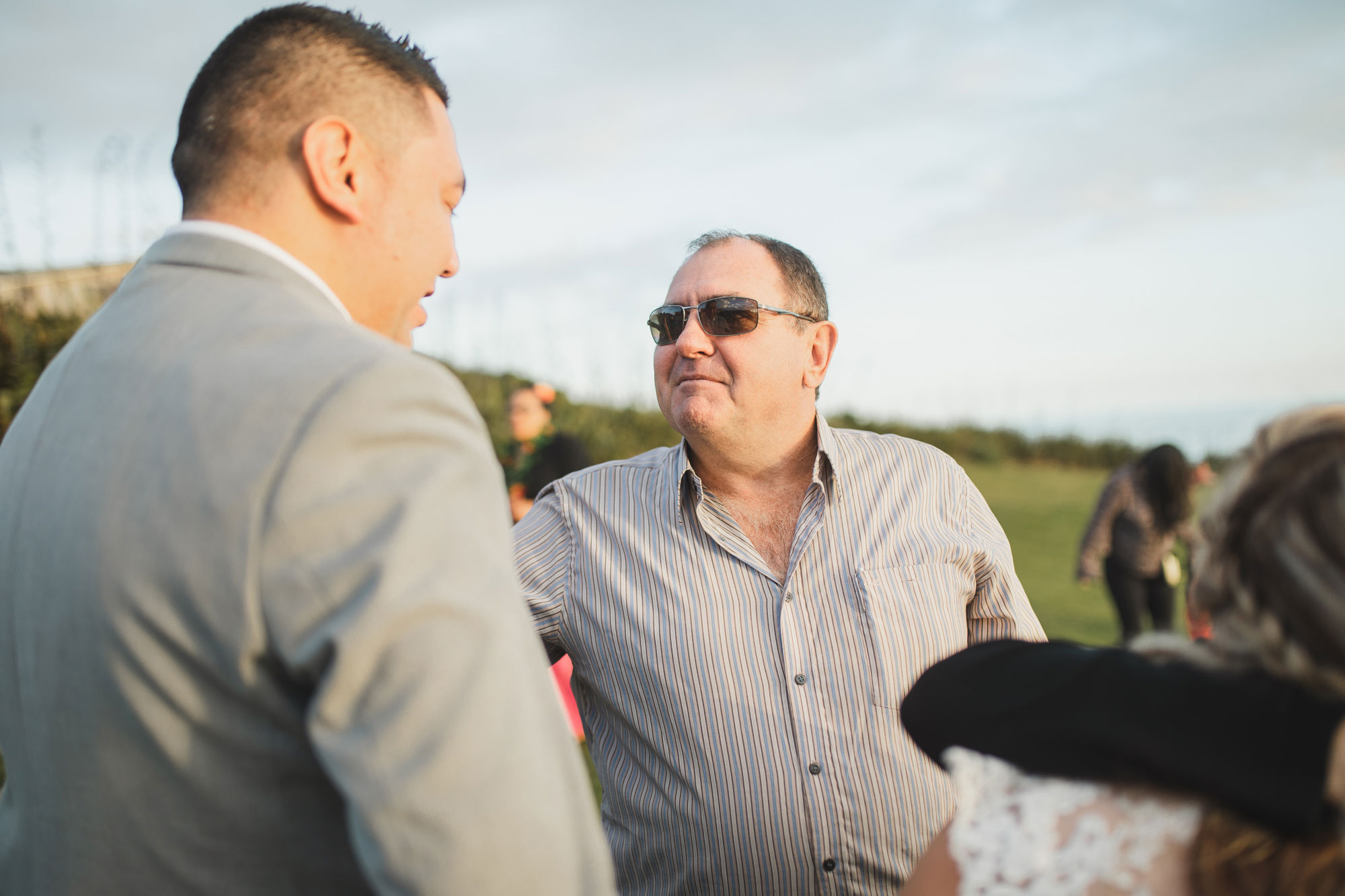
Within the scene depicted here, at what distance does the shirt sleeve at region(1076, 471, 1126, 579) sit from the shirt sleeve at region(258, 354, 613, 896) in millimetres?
7441

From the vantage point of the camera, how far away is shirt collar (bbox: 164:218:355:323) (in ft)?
3.87

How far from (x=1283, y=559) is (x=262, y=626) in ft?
3.95

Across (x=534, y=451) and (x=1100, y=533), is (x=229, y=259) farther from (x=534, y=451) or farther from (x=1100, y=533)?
(x=1100, y=533)

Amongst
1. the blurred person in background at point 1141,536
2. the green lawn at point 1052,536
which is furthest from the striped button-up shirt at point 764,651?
the blurred person in background at point 1141,536

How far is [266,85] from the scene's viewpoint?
1.27 meters

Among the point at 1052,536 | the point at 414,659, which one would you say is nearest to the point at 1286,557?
the point at 414,659

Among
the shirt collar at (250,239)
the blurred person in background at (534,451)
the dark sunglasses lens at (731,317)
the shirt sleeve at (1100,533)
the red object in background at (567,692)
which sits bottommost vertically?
the red object in background at (567,692)

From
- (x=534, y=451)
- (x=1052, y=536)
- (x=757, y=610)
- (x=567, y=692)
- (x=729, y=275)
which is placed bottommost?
(x=1052, y=536)

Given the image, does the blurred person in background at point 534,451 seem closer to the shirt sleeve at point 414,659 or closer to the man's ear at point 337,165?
the man's ear at point 337,165

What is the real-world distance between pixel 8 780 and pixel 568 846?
2.64ft

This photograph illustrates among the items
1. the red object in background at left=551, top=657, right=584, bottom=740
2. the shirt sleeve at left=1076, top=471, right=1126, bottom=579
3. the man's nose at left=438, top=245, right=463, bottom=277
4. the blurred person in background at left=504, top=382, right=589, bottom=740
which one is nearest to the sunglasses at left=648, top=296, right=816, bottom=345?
the man's nose at left=438, top=245, right=463, bottom=277

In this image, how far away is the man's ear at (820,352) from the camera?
2801mm

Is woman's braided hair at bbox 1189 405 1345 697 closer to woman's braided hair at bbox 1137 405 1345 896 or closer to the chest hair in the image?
woman's braided hair at bbox 1137 405 1345 896

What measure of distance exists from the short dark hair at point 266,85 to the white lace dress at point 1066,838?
1.41 meters
